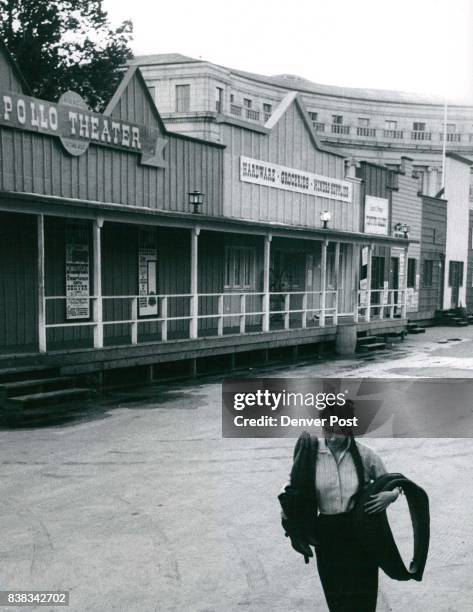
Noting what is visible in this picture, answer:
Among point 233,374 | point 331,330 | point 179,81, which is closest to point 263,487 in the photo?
point 233,374

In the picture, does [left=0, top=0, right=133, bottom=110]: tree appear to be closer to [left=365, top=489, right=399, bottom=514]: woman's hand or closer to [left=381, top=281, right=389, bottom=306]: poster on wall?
[left=381, top=281, right=389, bottom=306]: poster on wall

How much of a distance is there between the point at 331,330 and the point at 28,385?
11.0 m

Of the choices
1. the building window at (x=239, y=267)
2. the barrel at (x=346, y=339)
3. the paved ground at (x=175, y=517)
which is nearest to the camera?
the paved ground at (x=175, y=517)

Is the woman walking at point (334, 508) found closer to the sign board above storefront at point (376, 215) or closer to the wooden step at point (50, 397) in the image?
the wooden step at point (50, 397)

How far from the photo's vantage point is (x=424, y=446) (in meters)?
9.98

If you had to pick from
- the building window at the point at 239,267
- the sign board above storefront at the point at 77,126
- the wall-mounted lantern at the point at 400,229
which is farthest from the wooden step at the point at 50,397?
the wall-mounted lantern at the point at 400,229

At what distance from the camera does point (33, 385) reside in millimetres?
11508

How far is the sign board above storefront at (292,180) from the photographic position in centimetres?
2009

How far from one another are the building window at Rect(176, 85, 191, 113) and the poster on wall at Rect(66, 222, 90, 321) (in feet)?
121

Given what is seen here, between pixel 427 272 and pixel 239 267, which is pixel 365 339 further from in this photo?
pixel 427 272

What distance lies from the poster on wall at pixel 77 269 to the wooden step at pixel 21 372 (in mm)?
2846

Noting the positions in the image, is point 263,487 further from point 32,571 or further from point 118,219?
point 118,219

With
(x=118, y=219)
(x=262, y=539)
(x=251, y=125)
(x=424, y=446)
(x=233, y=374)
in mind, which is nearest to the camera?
(x=262, y=539)

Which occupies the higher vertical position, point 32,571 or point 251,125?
point 251,125
